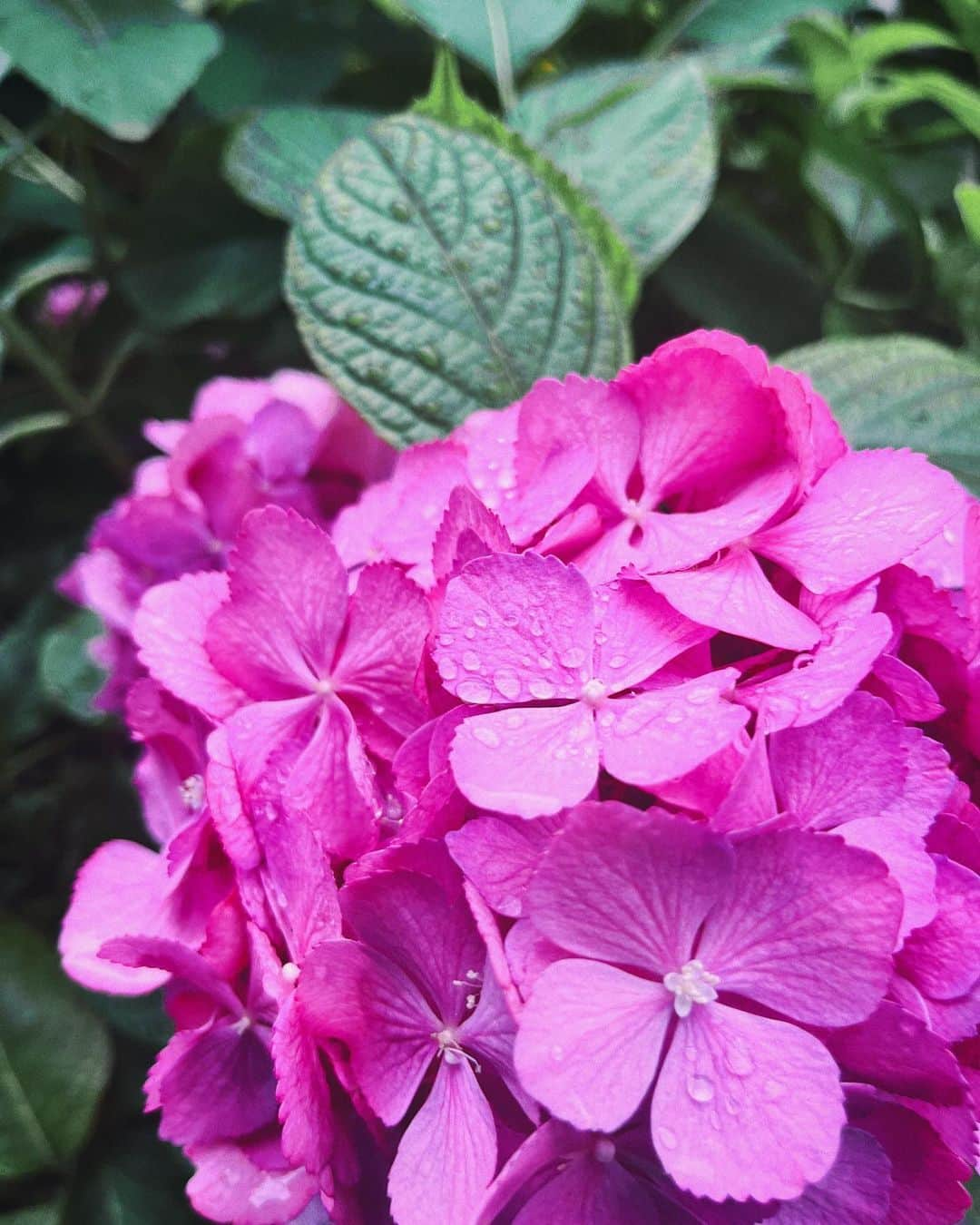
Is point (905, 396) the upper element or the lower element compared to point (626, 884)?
lower

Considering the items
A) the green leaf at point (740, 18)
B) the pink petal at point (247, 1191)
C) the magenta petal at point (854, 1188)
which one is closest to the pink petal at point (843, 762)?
the magenta petal at point (854, 1188)

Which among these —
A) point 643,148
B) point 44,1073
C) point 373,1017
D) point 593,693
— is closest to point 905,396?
point 643,148

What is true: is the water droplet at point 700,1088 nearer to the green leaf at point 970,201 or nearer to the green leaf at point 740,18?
the green leaf at point 970,201

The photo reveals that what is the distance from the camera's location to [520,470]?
47 centimetres

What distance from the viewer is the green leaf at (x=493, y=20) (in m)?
0.76

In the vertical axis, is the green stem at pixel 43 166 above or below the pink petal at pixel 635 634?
above

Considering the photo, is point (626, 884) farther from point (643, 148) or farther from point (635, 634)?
point (643, 148)

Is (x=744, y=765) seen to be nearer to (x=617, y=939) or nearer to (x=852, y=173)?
(x=617, y=939)

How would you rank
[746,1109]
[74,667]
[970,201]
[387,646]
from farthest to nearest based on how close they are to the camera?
[74,667]
[970,201]
[387,646]
[746,1109]

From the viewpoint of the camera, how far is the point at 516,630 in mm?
385

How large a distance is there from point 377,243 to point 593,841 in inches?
16.4

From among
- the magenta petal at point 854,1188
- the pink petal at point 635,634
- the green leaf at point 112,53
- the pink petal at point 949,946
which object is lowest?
the magenta petal at point 854,1188

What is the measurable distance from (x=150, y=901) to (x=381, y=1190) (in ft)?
0.53

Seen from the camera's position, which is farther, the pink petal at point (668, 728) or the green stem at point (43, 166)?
the green stem at point (43, 166)
